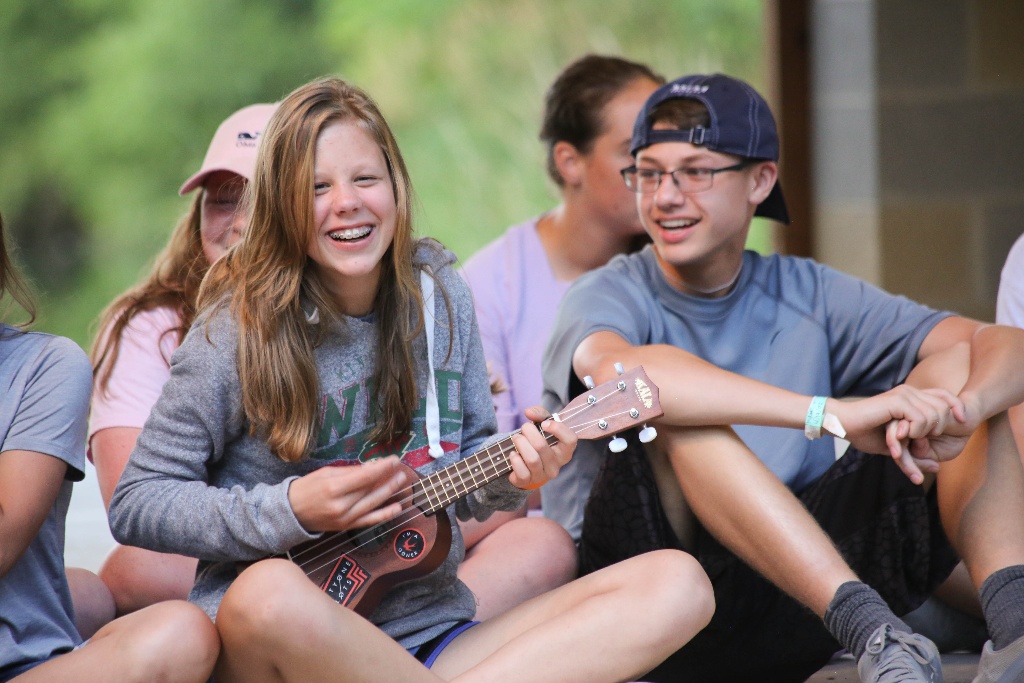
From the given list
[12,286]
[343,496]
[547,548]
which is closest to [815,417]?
[547,548]

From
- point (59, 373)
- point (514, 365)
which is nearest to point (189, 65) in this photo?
point (514, 365)

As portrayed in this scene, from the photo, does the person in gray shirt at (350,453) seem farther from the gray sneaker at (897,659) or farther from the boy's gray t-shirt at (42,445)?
the gray sneaker at (897,659)

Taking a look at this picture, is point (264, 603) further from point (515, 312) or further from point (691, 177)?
point (515, 312)

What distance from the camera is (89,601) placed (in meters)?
2.32

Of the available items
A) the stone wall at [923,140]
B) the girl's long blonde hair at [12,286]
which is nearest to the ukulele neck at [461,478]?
the girl's long blonde hair at [12,286]

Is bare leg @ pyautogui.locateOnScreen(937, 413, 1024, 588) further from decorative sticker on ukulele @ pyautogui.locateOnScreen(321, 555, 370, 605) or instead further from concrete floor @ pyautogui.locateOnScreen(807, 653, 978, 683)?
decorative sticker on ukulele @ pyautogui.locateOnScreen(321, 555, 370, 605)

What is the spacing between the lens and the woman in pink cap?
2.34 metres

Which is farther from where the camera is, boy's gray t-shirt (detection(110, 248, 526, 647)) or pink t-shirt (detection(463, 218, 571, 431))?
pink t-shirt (detection(463, 218, 571, 431))

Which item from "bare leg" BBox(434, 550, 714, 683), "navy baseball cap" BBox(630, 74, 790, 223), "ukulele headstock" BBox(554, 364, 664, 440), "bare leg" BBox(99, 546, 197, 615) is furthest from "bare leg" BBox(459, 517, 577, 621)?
"navy baseball cap" BBox(630, 74, 790, 223)

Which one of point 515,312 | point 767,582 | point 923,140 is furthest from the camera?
point 923,140

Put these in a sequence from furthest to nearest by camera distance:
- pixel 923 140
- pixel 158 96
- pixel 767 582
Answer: pixel 158 96
pixel 923 140
pixel 767 582

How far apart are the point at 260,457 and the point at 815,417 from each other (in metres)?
0.91

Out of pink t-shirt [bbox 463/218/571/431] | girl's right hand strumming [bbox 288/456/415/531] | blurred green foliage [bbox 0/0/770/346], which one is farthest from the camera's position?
blurred green foliage [bbox 0/0/770/346]

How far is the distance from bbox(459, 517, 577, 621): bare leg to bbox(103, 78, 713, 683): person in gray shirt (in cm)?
26
